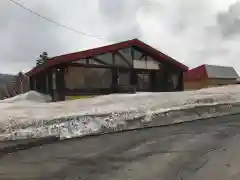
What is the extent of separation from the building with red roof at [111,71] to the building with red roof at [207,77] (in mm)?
15991

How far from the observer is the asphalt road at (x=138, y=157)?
593cm

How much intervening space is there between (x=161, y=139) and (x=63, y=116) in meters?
3.25

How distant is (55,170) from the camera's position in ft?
21.1

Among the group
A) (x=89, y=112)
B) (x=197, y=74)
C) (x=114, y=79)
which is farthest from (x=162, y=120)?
(x=197, y=74)

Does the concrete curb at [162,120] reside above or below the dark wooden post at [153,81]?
below

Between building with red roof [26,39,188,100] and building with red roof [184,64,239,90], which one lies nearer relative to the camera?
building with red roof [26,39,188,100]

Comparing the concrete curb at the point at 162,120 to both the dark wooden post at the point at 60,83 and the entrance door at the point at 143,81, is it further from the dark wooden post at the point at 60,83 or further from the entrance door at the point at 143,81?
the entrance door at the point at 143,81

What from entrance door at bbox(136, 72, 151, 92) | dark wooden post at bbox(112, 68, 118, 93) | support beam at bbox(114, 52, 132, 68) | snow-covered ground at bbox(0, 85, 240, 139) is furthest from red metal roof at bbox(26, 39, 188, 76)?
snow-covered ground at bbox(0, 85, 240, 139)

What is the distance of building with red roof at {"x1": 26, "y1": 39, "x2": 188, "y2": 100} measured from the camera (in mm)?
Answer: 19938

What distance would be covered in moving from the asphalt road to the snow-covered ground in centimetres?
81

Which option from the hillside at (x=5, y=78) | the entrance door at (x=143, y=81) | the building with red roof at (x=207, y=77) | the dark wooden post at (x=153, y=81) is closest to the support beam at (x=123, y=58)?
the entrance door at (x=143, y=81)

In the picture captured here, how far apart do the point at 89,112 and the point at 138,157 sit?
414 cm

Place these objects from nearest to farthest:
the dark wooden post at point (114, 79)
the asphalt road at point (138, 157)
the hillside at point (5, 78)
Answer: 1. the asphalt road at point (138, 157)
2. the dark wooden post at point (114, 79)
3. the hillside at point (5, 78)

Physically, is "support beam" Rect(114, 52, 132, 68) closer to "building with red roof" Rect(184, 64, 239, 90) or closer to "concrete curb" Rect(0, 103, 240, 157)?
"concrete curb" Rect(0, 103, 240, 157)
